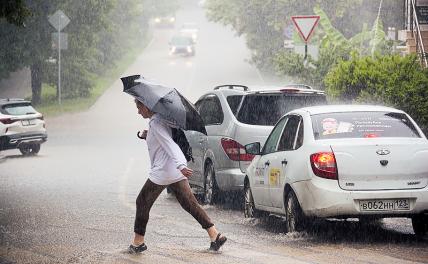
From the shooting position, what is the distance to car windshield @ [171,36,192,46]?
289 feet

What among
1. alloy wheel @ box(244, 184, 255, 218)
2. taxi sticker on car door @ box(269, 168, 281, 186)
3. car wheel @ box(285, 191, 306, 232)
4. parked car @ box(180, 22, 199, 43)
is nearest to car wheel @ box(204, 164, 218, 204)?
alloy wheel @ box(244, 184, 255, 218)

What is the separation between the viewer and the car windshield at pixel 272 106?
1583cm

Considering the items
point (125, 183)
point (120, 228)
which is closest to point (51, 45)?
point (125, 183)

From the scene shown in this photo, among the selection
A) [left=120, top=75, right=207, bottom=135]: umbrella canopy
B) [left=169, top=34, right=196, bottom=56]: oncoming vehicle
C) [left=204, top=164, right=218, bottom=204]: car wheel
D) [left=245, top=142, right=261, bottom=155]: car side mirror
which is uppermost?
[left=120, top=75, right=207, bottom=135]: umbrella canopy

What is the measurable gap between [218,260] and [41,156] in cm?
1970

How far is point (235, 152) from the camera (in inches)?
622

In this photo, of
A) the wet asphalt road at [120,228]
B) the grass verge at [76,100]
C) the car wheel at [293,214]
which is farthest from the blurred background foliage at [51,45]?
the car wheel at [293,214]

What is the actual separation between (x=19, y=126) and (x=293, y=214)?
18304 millimetres

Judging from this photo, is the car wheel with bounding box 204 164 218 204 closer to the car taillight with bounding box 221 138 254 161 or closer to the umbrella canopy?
the car taillight with bounding box 221 138 254 161

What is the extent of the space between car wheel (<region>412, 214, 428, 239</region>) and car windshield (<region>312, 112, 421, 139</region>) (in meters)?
0.91

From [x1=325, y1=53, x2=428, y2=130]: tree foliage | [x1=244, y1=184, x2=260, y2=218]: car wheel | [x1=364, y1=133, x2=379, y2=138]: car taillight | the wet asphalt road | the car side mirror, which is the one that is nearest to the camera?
the wet asphalt road

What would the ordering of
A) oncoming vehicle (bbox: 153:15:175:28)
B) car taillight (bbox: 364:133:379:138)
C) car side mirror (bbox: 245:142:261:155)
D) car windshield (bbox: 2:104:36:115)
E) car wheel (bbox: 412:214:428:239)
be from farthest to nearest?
oncoming vehicle (bbox: 153:15:175:28) < car windshield (bbox: 2:104:36:115) < car side mirror (bbox: 245:142:261:155) < car wheel (bbox: 412:214:428:239) < car taillight (bbox: 364:133:379:138)

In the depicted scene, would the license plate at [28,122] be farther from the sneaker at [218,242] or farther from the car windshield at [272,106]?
the sneaker at [218,242]

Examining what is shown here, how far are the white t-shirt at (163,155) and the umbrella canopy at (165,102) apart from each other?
4.9 inches
